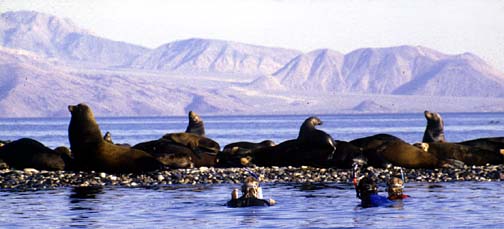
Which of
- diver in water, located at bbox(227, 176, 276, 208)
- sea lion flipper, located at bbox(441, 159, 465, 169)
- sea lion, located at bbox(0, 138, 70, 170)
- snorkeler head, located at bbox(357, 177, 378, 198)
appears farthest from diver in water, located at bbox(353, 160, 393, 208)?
sea lion, located at bbox(0, 138, 70, 170)

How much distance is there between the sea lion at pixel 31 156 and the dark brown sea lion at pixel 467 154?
13.0 metres

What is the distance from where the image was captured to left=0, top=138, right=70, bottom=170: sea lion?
119ft

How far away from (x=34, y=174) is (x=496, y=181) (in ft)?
48.0

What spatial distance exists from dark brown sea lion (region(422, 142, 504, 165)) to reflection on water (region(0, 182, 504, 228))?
6.24 metres

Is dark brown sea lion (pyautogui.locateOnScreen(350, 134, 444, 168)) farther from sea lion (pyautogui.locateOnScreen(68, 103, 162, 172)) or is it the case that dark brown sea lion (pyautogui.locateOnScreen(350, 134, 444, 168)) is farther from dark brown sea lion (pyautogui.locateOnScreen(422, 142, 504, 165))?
sea lion (pyautogui.locateOnScreen(68, 103, 162, 172))

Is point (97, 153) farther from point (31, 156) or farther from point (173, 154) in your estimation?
point (31, 156)

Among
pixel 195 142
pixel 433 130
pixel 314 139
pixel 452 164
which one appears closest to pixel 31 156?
pixel 195 142

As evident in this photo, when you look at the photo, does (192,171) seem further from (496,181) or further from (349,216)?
(349,216)

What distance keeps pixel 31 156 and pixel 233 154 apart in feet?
23.8

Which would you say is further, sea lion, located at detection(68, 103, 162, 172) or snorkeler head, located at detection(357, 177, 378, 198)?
sea lion, located at detection(68, 103, 162, 172)

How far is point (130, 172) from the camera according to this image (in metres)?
34.4

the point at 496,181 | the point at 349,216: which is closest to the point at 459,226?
the point at 349,216

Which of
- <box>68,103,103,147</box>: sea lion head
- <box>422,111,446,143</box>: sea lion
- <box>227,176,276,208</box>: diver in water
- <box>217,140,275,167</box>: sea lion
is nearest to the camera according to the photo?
<box>227,176,276,208</box>: diver in water

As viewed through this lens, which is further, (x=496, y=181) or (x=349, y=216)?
(x=496, y=181)
